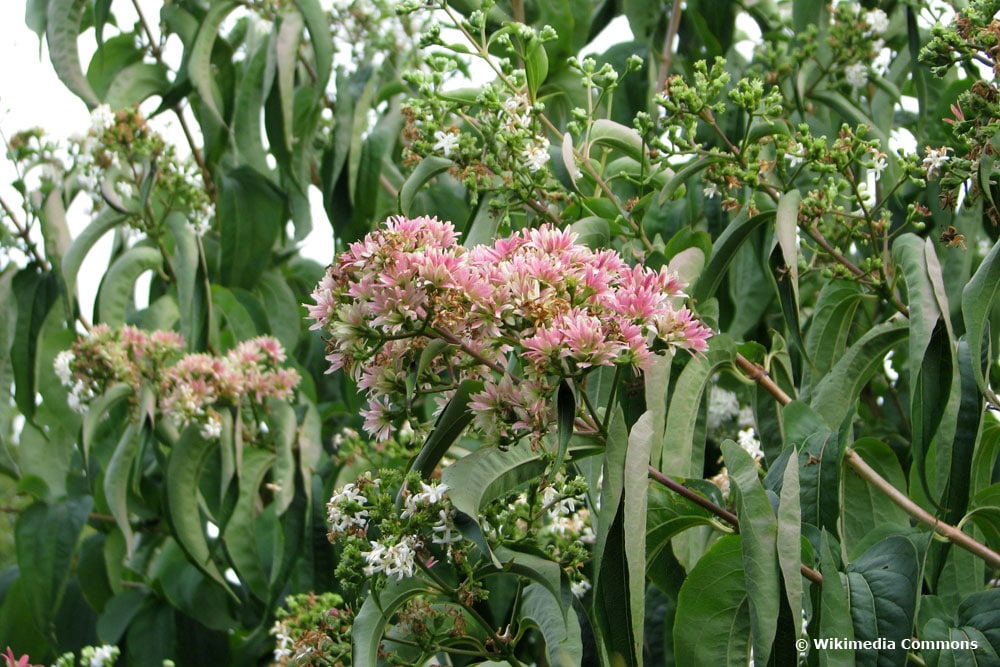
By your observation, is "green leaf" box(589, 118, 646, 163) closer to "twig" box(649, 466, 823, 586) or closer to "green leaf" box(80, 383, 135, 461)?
"twig" box(649, 466, 823, 586)

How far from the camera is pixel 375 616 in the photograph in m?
1.09

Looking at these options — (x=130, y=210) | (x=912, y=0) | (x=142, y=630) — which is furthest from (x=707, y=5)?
(x=142, y=630)

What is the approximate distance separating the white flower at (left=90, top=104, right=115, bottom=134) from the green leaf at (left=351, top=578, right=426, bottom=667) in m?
1.37

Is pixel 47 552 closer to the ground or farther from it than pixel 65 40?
closer to the ground

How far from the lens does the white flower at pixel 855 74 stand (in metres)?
2.14

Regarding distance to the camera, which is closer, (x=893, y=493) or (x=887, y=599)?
(x=887, y=599)

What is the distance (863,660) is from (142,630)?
5.54ft

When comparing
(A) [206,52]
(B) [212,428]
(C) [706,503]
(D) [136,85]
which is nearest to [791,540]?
(C) [706,503]

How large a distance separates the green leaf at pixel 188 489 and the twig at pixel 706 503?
1.11 meters

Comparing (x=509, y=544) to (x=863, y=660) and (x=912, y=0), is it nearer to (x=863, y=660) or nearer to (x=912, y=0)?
(x=863, y=660)

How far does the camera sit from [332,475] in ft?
6.64

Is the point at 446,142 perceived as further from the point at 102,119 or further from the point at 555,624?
the point at 102,119

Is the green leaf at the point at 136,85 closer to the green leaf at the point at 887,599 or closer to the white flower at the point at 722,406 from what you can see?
the white flower at the point at 722,406

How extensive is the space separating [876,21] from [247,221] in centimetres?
133
